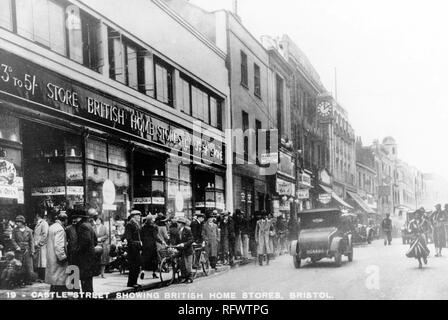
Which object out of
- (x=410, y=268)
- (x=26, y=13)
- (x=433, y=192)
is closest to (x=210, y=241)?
(x=410, y=268)

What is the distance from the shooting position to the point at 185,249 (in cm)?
1155

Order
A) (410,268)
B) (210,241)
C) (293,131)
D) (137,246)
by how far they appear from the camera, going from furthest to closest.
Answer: (293,131) → (210,241) → (410,268) → (137,246)

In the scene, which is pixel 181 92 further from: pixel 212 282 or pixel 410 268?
pixel 410 268

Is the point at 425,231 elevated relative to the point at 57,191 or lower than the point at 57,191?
lower

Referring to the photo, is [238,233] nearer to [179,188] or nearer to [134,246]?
[179,188]

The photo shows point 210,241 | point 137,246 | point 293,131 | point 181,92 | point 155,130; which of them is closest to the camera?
point 137,246

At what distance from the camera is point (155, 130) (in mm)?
15375

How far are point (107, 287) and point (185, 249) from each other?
1.96 metres

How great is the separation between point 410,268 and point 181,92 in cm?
873

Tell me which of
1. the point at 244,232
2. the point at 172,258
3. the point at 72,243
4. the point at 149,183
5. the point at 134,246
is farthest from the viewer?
the point at 244,232

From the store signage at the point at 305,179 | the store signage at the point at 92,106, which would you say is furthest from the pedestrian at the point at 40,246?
the store signage at the point at 305,179

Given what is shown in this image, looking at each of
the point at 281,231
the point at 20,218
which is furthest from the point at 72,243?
the point at 281,231

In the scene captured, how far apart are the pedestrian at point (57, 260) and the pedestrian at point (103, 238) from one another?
4.08 meters

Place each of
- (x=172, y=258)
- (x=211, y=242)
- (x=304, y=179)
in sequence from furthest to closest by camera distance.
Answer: (x=304, y=179) → (x=211, y=242) → (x=172, y=258)
